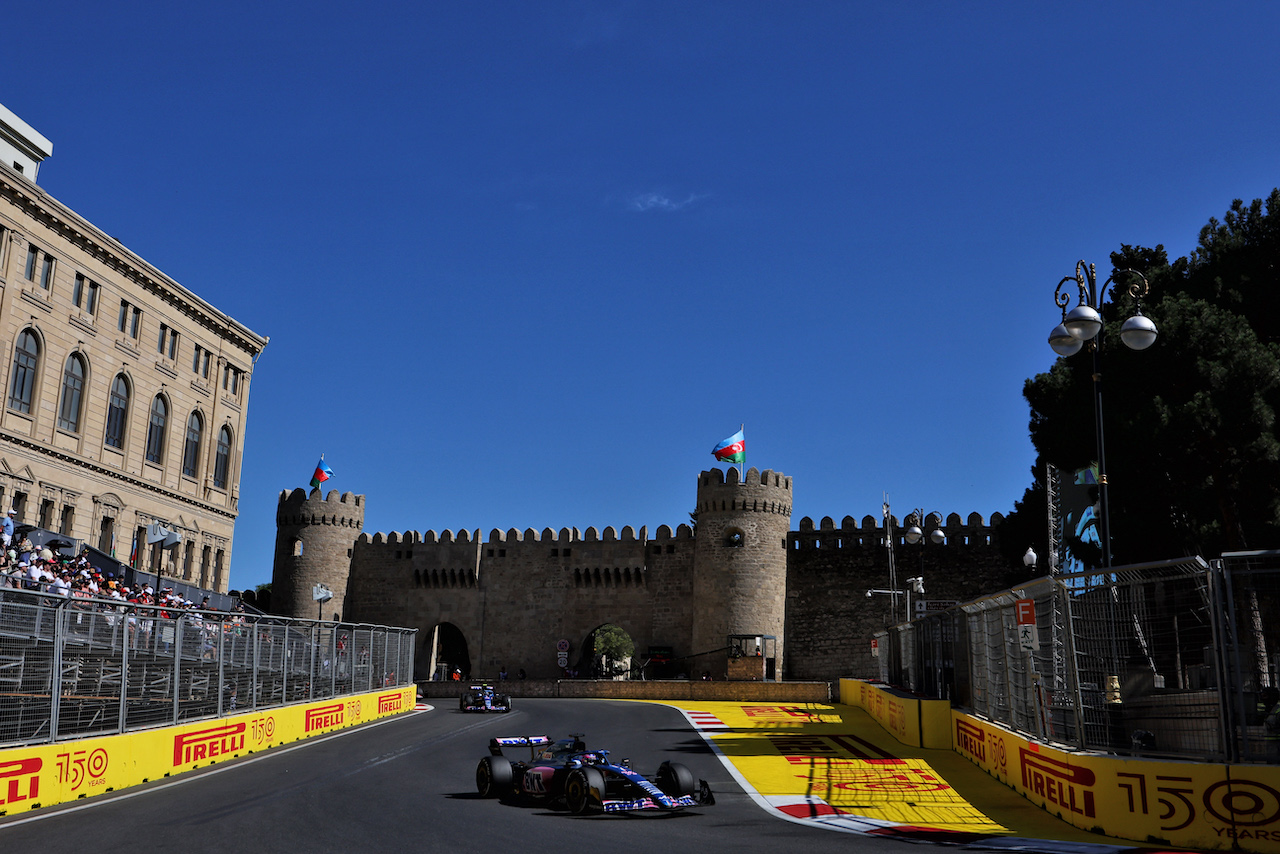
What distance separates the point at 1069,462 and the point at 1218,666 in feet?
58.2

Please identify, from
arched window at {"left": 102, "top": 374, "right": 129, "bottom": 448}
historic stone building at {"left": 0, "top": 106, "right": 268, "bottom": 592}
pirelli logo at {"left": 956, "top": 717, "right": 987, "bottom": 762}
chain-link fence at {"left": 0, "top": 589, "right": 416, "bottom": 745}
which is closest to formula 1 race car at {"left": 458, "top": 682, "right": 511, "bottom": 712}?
chain-link fence at {"left": 0, "top": 589, "right": 416, "bottom": 745}

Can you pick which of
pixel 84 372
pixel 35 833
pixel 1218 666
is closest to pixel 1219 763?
pixel 1218 666

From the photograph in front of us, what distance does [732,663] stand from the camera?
145ft

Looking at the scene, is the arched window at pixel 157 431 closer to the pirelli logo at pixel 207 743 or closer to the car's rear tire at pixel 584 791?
the pirelli logo at pixel 207 743

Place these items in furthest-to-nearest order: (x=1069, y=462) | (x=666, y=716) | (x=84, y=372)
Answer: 1. (x=84, y=372)
2. (x=666, y=716)
3. (x=1069, y=462)

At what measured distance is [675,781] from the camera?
38.4ft

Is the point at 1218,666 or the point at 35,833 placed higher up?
the point at 1218,666

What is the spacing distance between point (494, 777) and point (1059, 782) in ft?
20.8

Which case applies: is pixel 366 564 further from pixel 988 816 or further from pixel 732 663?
pixel 988 816

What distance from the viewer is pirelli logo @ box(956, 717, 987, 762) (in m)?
15.3

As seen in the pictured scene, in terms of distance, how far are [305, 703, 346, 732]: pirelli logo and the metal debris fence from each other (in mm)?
13703

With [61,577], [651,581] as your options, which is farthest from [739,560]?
[61,577]

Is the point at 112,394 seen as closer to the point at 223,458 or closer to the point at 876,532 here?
the point at 223,458

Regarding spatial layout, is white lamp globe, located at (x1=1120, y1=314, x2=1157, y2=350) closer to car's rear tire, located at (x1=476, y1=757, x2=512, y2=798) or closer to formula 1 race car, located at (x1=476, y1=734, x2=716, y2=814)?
formula 1 race car, located at (x1=476, y1=734, x2=716, y2=814)
